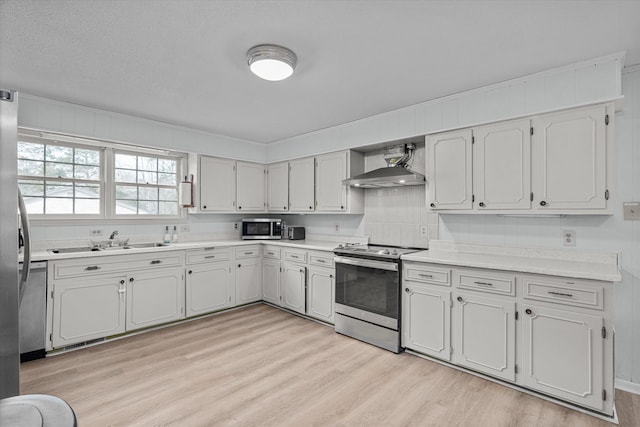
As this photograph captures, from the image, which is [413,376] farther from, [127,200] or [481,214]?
[127,200]

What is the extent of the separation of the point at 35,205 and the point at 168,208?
1376mm

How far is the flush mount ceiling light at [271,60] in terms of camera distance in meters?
2.20

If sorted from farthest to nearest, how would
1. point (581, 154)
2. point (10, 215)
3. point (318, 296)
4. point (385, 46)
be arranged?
point (318, 296) < point (581, 154) < point (385, 46) < point (10, 215)

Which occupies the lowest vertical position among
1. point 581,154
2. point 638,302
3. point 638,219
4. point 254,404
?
point 254,404

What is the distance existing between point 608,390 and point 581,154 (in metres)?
1.63

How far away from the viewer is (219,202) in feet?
14.9

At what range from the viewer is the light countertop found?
2.19 metres

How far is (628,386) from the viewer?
2428 millimetres

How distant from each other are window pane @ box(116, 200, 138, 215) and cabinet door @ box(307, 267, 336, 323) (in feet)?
7.84

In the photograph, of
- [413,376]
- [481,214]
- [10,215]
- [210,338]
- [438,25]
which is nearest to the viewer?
[10,215]

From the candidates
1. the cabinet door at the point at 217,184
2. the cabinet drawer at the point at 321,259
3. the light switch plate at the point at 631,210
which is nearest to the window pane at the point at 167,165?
the cabinet door at the point at 217,184

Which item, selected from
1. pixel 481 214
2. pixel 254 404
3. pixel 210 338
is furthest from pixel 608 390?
pixel 210 338

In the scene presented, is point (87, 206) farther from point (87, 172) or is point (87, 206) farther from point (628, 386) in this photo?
point (628, 386)

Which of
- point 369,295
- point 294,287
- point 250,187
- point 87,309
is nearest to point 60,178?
point 87,309
